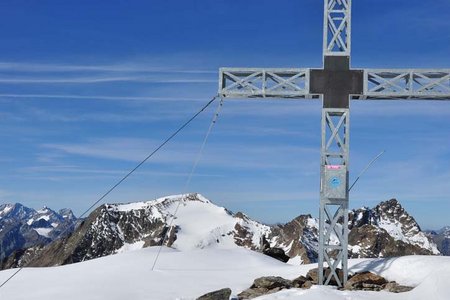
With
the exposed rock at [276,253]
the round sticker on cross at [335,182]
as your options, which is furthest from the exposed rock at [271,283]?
the exposed rock at [276,253]

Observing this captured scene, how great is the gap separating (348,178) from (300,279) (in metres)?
4.01

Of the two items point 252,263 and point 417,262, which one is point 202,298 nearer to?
point 417,262

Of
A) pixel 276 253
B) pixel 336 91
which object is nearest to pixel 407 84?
pixel 336 91

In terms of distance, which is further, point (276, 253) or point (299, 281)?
point (276, 253)

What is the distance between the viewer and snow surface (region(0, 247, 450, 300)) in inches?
663

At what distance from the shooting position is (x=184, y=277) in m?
22.3

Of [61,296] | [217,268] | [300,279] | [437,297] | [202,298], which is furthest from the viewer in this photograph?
[217,268]

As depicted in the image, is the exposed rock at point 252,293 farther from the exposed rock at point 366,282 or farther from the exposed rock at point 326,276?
the exposed rock at point 366,282

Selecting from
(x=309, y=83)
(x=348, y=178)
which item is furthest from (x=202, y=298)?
(x=309, y=83)

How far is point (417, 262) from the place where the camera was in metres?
20.0

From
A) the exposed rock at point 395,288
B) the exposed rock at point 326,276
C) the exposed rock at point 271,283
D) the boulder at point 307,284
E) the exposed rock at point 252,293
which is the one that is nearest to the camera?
the exposed rock at point 395,288

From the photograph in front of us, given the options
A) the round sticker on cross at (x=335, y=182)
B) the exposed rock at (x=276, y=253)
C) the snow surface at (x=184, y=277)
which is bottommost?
the exposed rock at (x=276, y=253)

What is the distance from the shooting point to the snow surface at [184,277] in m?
16.8

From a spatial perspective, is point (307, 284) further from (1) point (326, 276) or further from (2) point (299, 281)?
(1) point (326, 276)
